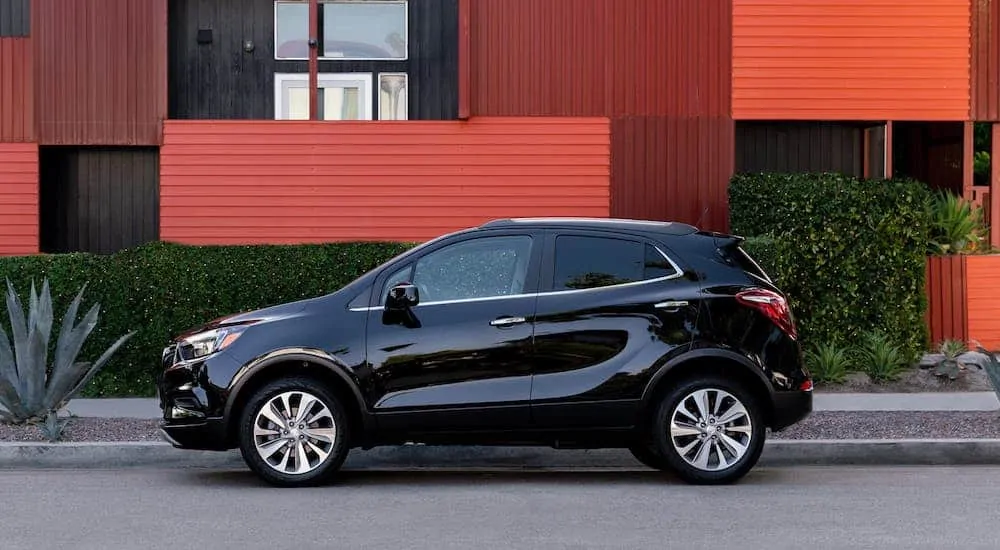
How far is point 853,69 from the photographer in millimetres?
17172

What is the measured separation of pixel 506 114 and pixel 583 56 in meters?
1.11

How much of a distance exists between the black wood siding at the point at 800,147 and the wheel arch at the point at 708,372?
359 inches

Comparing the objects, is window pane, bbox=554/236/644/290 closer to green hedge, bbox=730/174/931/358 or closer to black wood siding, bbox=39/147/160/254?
green hedge, bbox=730/174/931/358

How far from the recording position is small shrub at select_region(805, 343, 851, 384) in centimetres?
1481

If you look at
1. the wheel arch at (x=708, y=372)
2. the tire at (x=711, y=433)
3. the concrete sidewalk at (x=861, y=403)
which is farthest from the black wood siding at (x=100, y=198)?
the tire at (x=711, y=433)

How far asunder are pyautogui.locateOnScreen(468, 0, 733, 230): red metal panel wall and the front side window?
705 centimetres

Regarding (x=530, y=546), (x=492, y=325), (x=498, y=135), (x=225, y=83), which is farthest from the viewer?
(x=225, y=83)

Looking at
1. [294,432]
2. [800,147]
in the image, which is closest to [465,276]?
[294,432]

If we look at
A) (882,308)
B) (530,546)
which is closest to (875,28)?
(882,308)

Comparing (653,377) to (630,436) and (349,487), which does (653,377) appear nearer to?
(630,436)

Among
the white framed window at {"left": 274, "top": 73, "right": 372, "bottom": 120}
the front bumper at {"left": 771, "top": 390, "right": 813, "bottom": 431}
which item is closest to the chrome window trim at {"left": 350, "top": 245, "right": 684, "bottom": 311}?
the front bumper at {"left": 771, "top": 390, "right": 813, "bottom": 431}

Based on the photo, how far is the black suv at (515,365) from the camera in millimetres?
9508

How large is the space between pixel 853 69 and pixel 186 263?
801 cm

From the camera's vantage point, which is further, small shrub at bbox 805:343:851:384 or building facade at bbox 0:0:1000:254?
building facade at bbox 0:0:1000:254
